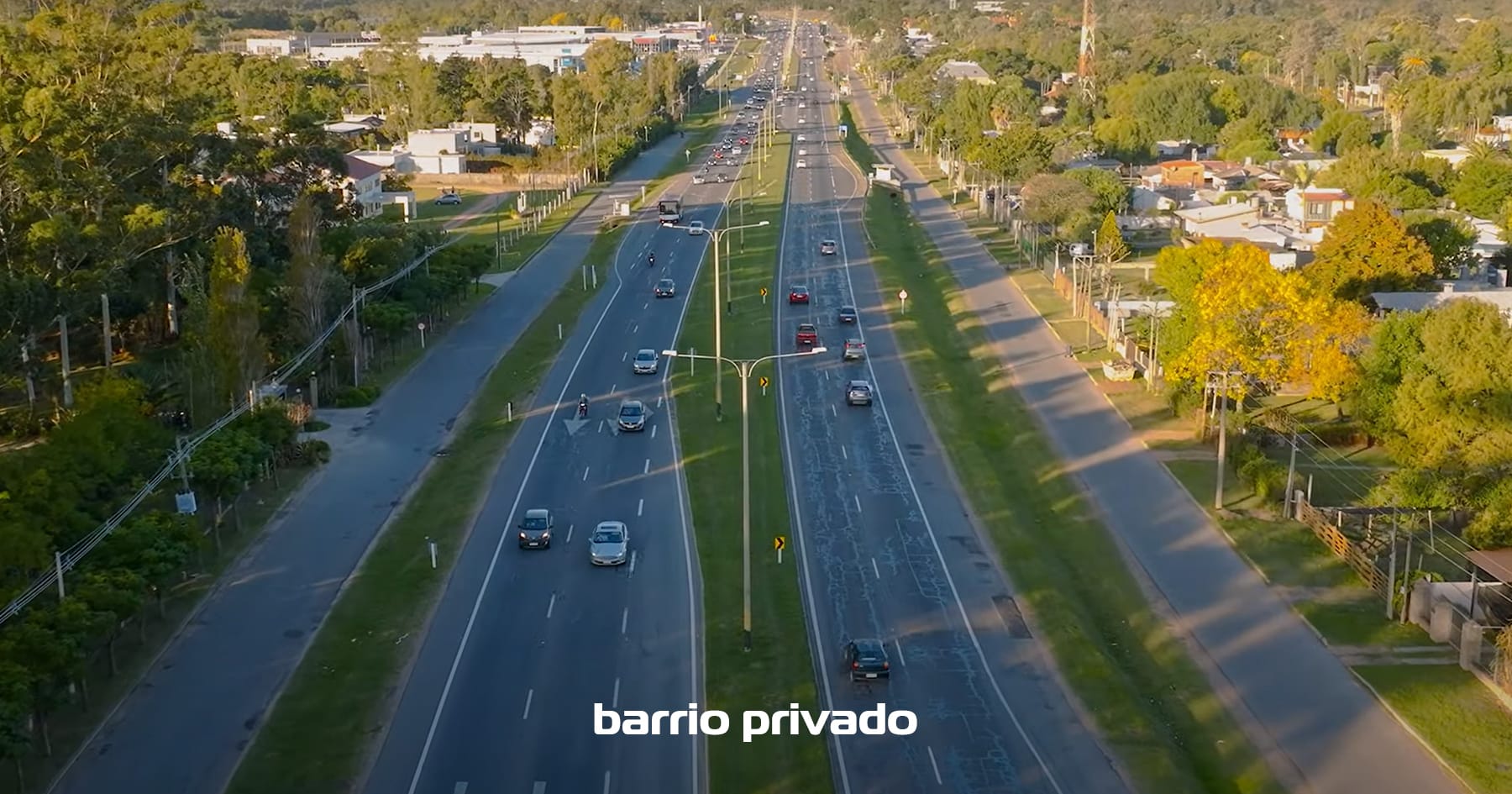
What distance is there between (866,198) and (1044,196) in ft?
86.9

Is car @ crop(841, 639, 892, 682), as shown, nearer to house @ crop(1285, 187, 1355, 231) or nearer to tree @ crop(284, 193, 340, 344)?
tree @ crop(284, 193, 340, 344)

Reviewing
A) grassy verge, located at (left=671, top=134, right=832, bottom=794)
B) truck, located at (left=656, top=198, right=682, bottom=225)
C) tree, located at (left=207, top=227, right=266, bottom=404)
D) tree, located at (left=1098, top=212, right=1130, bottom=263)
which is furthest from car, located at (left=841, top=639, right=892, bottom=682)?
truck, located at (left=656, top=198, right=682, bottom=225)

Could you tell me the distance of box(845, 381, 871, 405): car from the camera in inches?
2203

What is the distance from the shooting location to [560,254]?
91.1 m

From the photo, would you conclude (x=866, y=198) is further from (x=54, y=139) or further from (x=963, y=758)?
(x=963, y=758)

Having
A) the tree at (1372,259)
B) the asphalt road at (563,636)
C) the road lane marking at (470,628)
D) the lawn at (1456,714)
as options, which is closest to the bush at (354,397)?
the asphalt road at (563,636)

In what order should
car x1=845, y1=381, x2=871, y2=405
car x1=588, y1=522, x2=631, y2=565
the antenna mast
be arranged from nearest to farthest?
1. car x1=588, y1=522, x2=631, y2=565
2. car x1=845, y1=381, x2=871, y2=405
3. the antenna mast

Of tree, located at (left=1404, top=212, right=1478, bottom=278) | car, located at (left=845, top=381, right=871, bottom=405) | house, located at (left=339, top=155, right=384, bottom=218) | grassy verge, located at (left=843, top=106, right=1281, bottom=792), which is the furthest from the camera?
house, located at (left=339, top=155, right=384, bottom=218)

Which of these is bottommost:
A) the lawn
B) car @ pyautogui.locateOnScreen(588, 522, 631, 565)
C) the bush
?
the lawn

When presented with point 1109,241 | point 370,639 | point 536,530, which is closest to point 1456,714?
point 536,530

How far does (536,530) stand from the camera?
40.3 m

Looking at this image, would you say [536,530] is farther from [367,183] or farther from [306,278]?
[367,183]

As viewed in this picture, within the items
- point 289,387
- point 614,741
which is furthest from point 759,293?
point 614,741

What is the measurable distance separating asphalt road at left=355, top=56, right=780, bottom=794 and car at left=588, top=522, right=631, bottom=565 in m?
0.28
